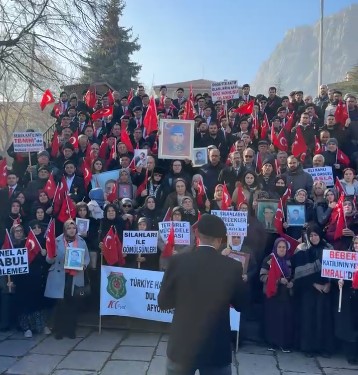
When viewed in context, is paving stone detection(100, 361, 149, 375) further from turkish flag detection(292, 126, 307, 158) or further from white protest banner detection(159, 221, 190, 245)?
turkish flag detection(292, 126, 307, 158)

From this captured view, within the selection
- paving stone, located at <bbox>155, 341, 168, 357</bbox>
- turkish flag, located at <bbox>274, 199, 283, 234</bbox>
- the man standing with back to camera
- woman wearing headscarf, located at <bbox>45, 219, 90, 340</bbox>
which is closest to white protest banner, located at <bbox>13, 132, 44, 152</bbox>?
woman wearing headscarf, located at <bbox>45, 219, 90, 340</bbox>

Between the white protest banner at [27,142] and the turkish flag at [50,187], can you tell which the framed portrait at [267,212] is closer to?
the turkish flag at [50,187]

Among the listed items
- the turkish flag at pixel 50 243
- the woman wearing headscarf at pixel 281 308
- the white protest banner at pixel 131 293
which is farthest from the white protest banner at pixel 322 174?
the turkish flag at pixel 50 243

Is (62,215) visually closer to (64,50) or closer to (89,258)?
(89,258)

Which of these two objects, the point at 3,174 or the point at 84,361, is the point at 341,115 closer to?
the point at 3,174

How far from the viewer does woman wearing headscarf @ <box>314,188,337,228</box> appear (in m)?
9.05

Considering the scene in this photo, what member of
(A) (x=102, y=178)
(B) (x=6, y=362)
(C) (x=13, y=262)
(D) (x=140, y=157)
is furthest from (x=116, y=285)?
(D) (x=140, y=157)

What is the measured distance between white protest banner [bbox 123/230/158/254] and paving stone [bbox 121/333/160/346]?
1251 mm

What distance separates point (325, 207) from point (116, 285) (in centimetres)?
357

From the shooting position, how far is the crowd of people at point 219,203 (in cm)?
812

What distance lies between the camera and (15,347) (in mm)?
8125

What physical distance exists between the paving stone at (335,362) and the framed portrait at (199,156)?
→ 528 cm

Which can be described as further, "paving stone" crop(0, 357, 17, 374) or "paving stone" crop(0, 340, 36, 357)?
"paving stone" crop(0, 340, 36, 357)

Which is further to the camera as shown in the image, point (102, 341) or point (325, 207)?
point (325, 207)
